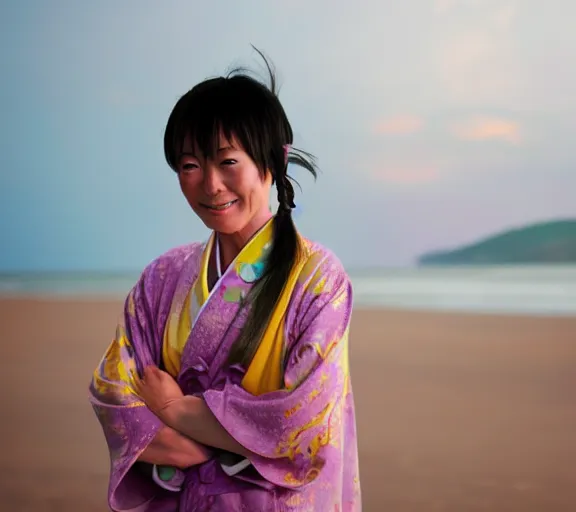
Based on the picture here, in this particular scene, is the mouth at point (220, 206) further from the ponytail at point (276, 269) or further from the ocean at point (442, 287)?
the ocean at point (442, 287)

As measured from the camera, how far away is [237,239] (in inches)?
44.2

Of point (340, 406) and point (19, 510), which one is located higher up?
point (340, 406)

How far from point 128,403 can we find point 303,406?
24 centimetres

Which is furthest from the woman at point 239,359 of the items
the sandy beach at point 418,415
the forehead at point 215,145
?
the sandy beach at point 418,415

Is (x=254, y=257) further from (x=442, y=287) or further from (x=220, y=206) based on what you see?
(x=442, y=287)

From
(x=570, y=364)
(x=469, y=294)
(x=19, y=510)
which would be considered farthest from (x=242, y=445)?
(x=469, y=294)

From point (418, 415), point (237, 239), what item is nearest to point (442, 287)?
point (418, 415)

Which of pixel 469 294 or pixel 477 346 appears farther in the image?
pixel 469 294

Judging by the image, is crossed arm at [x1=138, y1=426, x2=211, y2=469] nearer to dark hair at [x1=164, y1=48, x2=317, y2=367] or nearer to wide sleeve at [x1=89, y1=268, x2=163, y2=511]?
wide sleeve at [x1=89, y1=268, x2=163, y2=511]

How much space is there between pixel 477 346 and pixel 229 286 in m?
3.73

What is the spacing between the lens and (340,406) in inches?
42.6

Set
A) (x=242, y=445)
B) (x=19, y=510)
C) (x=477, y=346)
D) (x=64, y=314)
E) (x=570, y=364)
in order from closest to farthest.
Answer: (x=242, y=445), (x=19, y=510), (x=570, y=364), (x=477, y=346), (x=64, y=314)

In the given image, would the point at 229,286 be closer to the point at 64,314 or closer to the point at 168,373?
the point at 168,373

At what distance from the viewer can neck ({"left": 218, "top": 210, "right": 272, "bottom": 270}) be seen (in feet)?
3.65
